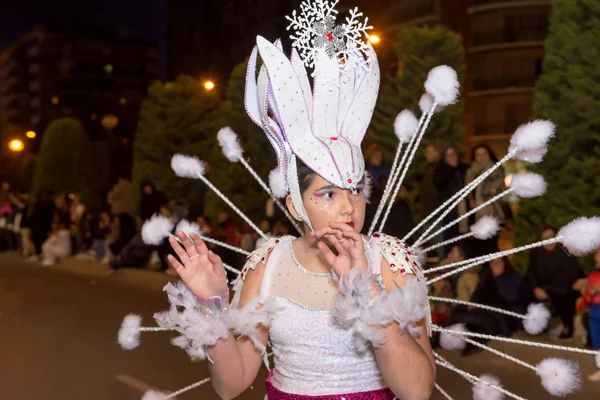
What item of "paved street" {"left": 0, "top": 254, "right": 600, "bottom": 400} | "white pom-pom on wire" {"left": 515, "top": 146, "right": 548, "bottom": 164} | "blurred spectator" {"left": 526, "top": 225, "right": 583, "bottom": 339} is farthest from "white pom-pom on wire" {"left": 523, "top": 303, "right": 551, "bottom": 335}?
"blurred spectator" {"left": 526, "top": 225, "right": 583, "bottom": 339}

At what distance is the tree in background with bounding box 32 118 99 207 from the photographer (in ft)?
132

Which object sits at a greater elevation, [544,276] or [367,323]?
[367,323]

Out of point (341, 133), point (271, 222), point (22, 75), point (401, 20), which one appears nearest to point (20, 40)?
point (22, 75)

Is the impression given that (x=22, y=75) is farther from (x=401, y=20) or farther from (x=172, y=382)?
(x=172, y=382)

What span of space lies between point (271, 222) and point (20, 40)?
4106 inches

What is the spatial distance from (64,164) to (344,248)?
39584 millimetres

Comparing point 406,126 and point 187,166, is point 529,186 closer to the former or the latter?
point 406,126

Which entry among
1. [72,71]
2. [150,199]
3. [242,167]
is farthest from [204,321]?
[72,71]

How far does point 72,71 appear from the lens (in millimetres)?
105188

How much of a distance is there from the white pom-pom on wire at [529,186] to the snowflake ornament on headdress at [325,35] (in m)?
0.91

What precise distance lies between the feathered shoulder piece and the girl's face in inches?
3.2

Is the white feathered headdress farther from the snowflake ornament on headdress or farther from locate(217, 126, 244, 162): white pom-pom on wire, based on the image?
locate(217, 126, 244, 162): white pom-pom on wire

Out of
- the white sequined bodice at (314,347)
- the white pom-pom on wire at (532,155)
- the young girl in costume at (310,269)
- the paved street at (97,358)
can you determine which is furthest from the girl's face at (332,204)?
the paved street at (97,358)

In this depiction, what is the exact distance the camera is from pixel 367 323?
7.79 ft
